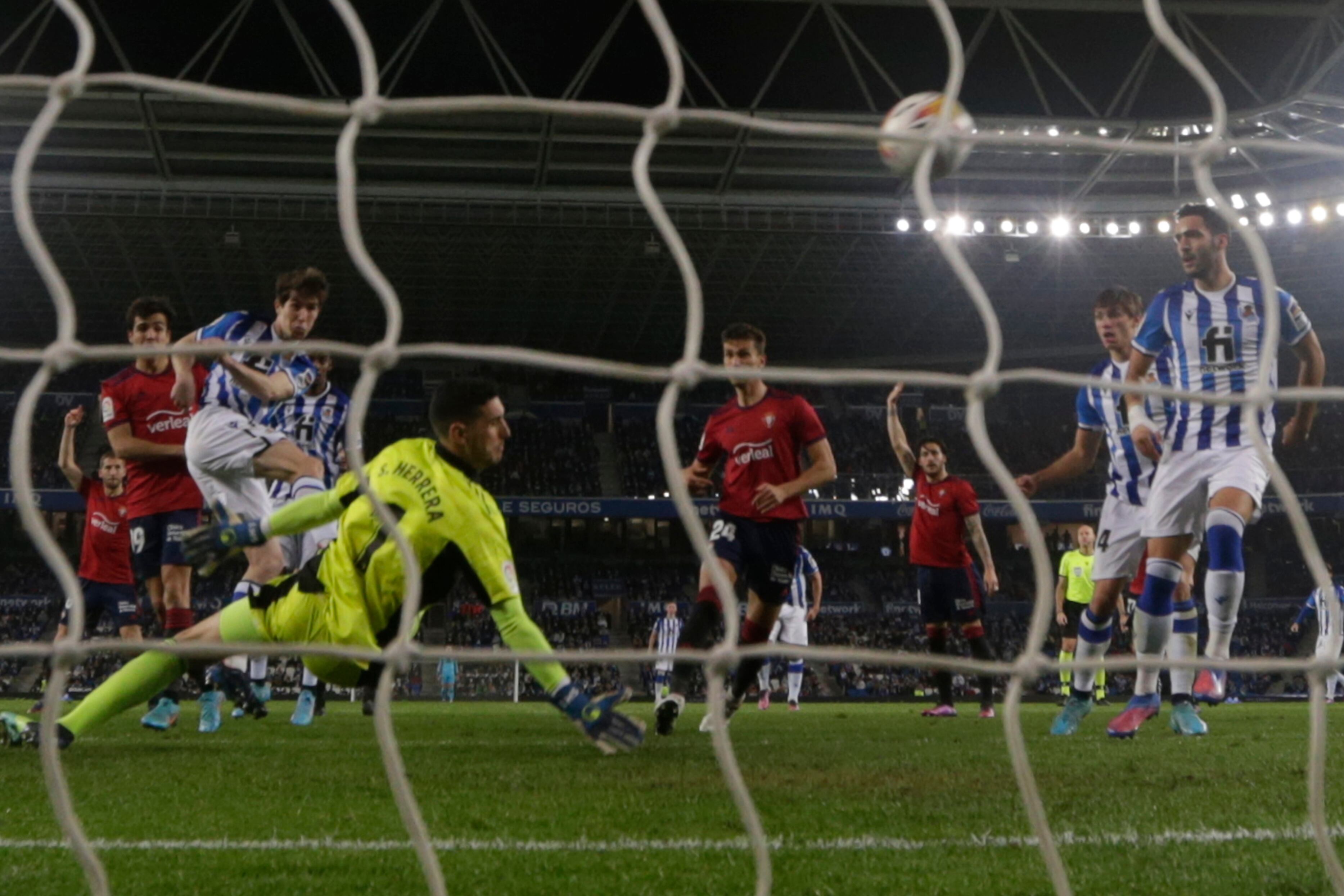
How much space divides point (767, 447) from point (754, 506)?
44cm

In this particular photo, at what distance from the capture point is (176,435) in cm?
655

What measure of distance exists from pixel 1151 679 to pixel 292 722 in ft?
15.7

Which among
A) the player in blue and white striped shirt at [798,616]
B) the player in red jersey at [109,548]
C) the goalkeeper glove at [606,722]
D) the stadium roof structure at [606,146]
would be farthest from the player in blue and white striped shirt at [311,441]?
the stadium roof structure at [606,146]

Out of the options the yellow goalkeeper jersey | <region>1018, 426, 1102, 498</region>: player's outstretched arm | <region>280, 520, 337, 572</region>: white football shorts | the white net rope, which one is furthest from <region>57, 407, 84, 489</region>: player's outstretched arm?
<region>1018, 426, 1102, 498</region>: player's outstretched arm

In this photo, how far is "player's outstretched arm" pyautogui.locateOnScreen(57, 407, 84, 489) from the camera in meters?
6.20

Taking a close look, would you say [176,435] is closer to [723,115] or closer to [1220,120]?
[723,115]

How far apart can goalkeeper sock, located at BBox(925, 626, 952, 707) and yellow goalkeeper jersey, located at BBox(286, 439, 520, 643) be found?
5.47m

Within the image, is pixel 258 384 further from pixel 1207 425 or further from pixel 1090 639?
pixel 1090 639

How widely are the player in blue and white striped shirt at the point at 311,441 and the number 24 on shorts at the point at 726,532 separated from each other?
7.08 feet

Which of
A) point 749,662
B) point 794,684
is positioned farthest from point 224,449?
point 794,684

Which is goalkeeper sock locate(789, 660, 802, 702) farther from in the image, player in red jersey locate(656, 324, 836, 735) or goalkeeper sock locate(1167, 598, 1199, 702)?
goalkeeper sock locate(1167, 598, 1199, 702)

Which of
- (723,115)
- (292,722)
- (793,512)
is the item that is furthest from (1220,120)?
(292,722)

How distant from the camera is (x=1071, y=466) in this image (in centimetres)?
564

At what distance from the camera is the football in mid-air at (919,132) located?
8.92 ft
